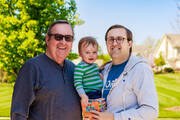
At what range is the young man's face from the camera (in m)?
3.24

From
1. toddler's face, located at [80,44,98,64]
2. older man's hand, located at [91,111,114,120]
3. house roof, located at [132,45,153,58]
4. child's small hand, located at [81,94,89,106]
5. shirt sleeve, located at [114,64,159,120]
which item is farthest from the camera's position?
house roof, located at [132,45,153,58]

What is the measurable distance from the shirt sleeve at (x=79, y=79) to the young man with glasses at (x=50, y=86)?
0.40 ft

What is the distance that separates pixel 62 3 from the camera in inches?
504

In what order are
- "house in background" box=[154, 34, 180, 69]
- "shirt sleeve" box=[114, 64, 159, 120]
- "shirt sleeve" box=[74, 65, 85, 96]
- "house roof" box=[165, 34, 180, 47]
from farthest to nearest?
"house roof" box=[165, 34, 180, 47] < "house in background" box=[154, 34, 180, 69] < "shirt sleeve" box=[74, 65, 85, 96] < "shirt sleeve" box=[114, 64, 159, 120]

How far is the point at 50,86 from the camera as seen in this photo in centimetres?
339

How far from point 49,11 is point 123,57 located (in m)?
10.1

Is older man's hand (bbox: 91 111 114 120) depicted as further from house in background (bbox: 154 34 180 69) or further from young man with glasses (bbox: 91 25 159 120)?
house in background (bbox: 154 34 180 69)

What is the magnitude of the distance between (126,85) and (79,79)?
2.96 ft

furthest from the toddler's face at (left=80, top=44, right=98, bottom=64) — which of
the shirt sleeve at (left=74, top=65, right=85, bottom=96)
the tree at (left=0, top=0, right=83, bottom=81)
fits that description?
the tree at (left=0, top=0, right=83, bottom=81)

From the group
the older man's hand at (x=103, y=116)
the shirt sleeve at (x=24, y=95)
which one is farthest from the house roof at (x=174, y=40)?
the shirt sleeve at (x=24, y=95)

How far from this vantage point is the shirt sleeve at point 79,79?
3.56 metres

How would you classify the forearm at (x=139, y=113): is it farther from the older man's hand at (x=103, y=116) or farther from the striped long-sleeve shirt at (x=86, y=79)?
the striped long-sleeve shirt at (x=86, y=79)

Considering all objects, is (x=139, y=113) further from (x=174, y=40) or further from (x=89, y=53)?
(x=174, y=40)

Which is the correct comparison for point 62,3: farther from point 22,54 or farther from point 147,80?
point 147,80
